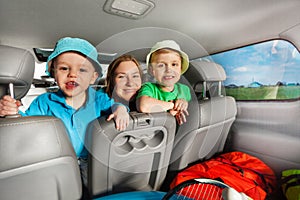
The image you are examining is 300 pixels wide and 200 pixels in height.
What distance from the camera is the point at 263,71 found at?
1.16 meters

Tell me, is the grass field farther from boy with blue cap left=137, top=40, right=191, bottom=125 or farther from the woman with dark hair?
the woman with dark hair

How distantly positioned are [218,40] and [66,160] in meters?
1.09

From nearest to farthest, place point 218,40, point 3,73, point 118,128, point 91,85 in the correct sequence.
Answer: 1. point 3,73
2. point 118,128
3. point 91,85
4. point 218,40

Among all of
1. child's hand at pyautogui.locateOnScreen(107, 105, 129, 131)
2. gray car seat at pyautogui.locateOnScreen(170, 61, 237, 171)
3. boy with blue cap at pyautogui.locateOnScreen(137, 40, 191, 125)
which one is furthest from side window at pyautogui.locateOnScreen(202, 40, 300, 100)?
child's hand at pyautogui.locateOnScreen(107, 105, 129, 131)

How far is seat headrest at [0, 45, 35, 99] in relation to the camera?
0.54m

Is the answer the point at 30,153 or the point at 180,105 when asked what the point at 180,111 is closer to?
the point at 180,105

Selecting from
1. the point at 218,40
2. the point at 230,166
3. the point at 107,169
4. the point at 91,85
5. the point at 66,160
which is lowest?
the point at 230,166

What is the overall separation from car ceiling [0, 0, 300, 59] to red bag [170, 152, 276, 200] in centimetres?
65

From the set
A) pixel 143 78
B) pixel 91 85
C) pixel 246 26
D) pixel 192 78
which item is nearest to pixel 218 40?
pixel 246 26

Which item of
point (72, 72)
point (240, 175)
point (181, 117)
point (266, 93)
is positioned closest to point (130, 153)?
point (181, 117)

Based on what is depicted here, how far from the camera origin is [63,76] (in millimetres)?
750

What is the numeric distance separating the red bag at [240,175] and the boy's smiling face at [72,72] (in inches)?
24.3

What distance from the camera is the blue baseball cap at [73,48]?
29.3 inches

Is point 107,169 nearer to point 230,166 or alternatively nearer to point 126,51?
point 126,51
